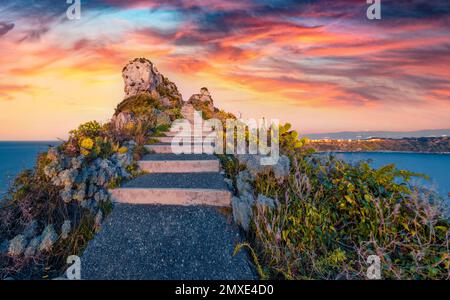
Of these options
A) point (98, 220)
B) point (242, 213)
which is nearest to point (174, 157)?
point (98, 220)

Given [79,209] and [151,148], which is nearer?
[79,209]

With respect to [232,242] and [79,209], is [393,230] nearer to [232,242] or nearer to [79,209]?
[232,242]

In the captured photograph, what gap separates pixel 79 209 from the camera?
16.4 ft

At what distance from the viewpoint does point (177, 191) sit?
5.00 metres

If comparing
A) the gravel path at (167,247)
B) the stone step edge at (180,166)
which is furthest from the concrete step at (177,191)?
the stone step edge at (180,166)

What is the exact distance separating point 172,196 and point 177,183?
51 centimetres

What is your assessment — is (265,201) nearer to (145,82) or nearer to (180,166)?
(180,166)

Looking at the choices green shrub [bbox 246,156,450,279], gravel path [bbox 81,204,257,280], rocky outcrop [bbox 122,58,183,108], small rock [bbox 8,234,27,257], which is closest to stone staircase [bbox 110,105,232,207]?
gravel path [bbox 81,204,257,280]

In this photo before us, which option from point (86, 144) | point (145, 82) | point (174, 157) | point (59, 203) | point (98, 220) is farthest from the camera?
point (145, 82)

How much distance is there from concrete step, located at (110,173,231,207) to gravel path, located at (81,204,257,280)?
0.69 feet

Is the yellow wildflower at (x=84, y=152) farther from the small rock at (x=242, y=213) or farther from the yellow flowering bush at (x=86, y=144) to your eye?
the small rock at (x=242, y=213)

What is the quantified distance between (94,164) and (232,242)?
387cm

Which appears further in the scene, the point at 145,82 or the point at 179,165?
the point at 145,82
